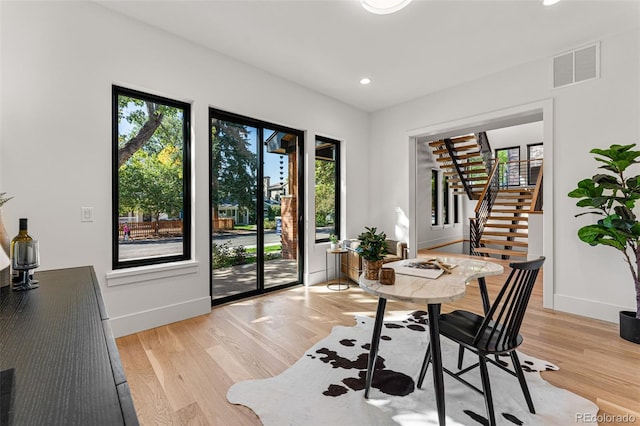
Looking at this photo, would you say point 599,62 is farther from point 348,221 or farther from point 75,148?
point 75,148

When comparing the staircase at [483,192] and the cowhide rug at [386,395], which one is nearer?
the cowhide rug at [386,395]

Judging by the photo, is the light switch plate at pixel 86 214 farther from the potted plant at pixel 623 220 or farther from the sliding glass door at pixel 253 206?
the potted plant at pixel 623 220

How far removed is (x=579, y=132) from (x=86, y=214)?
499 centimetres

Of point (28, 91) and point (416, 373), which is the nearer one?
point (416, 373)

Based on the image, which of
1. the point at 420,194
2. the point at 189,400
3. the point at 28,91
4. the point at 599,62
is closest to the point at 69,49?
the point at 28,91

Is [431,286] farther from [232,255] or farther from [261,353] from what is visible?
[232,255]

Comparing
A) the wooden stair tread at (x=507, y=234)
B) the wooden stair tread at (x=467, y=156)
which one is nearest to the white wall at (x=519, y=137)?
the wooden stair tread at (x=467, y=156)

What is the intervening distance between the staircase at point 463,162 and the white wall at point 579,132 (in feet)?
12.3

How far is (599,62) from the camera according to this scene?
3.15 meters

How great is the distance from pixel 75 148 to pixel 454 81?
4.42 metres

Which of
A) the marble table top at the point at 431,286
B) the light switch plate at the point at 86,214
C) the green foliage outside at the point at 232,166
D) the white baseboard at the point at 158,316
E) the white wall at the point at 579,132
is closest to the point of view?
the marble table top at the point at 431,286

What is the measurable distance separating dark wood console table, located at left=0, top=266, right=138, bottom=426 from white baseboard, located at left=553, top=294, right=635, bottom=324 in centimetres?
422

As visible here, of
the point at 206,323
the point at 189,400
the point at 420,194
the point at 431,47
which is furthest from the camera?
the point at 420,194

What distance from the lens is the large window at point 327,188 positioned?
4.73m
